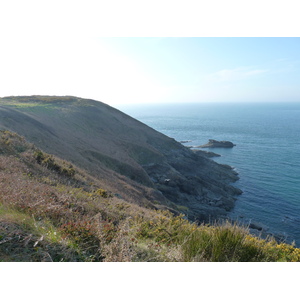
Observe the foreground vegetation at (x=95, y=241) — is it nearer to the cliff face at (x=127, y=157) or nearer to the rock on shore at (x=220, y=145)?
the cliff face at (x=127, y=157)

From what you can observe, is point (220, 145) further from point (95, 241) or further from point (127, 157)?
point (95, 241)

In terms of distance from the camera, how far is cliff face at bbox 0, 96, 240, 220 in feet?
74.4

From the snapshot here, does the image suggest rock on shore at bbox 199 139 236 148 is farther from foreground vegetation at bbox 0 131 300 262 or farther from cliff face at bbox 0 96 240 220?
foreground vegetation at bbox 0 131 300 262

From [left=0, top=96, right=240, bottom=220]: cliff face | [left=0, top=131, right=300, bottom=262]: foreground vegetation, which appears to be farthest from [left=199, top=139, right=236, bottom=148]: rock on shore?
[left=0, top=131, right=300, bottom=262]: foreground vegetation

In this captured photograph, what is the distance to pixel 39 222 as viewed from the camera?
500cm

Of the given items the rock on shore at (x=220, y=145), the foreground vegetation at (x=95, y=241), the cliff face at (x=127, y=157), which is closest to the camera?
the foreground vegetation at (x=95, y=241)

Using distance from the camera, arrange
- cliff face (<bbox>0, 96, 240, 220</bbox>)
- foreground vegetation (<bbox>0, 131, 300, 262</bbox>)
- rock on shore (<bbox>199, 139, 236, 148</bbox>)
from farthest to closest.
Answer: rock on shore (<bbox>199, 139, 236, 148</bbox>)
cliff face (<bbox>0, 96, 240, 220</bbox>)
foreground vegetation (<bbox>0, 131, 300, 262</bbox>)

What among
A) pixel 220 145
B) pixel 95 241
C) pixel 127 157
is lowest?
pixel 220 145

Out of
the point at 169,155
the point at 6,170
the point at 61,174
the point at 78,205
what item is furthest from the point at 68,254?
the point at 169,155

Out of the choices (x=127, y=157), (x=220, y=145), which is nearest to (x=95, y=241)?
(x=127, y=157)

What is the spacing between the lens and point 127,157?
32969mm

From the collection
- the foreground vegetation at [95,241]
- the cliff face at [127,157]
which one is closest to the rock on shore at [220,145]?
the cliff face at [127,157]

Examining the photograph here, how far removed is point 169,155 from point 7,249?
40864 millimetres

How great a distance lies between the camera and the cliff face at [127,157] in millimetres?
22688
